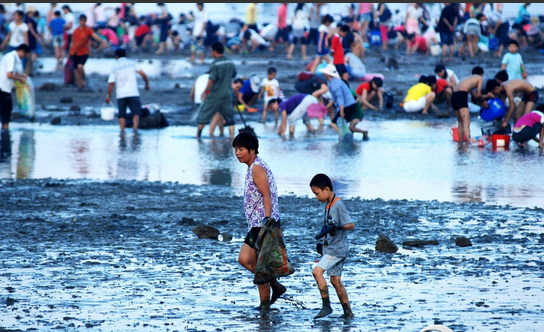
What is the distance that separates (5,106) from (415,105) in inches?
337

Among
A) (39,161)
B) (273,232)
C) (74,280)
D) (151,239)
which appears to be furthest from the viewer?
(39,161)

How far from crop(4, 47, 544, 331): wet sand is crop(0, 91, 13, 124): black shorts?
227 inches

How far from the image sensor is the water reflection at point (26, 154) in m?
13.3

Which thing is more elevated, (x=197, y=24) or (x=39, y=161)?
(x=197, y=24)

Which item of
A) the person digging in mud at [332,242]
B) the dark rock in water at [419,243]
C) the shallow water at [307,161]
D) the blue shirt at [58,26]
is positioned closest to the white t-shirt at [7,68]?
the shallow water at [307,161]

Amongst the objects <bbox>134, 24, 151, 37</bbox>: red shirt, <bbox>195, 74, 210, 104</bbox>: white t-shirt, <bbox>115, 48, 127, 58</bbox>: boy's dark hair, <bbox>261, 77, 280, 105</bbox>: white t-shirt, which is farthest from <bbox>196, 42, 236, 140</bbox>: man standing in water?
<bbox>134, 24, 151, 37</bbox>: red shirt

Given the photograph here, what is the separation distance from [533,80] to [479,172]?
13.4m

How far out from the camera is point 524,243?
870 centimetres

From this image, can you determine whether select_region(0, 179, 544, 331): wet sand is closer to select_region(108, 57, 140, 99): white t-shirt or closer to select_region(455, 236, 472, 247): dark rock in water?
select_region(455, 236, 472, 247): dark rock in water

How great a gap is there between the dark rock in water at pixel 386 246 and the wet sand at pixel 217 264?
77 millimetres

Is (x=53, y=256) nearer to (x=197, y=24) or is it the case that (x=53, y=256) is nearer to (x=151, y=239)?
(x=151, y=239)

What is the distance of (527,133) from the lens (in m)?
15.4

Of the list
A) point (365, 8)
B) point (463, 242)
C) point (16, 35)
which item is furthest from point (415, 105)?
point (365, 8)

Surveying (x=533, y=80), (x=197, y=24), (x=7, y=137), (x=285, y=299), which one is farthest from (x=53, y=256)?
(x=197, y=24)
